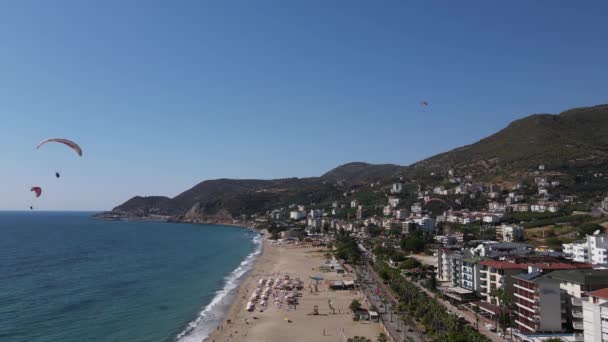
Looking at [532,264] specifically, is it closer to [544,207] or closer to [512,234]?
[512,234]

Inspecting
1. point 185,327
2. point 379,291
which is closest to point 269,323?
point 185,327

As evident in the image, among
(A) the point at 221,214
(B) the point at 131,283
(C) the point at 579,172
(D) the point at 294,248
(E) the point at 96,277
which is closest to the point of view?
(B) the point at 131,283

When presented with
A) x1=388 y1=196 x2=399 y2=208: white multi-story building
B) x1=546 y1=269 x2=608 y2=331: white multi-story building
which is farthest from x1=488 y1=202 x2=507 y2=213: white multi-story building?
x1=546 y1=269 x2=608 y2=331: white multi-story building

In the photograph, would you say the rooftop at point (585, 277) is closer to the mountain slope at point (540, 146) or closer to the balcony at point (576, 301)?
the balcony at point (576, 301)

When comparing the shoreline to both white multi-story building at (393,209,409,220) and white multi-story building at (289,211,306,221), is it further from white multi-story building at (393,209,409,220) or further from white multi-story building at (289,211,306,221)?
white multi-story building at (289,211,306,221)

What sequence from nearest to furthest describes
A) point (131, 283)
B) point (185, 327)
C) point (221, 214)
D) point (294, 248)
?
point (185, 327) < point (131, 283) < point (294, 248) < point (221, 214)

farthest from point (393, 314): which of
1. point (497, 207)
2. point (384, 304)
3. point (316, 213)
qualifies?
point (316, 213)

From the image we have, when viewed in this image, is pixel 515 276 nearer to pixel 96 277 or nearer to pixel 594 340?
pixel 594 340
